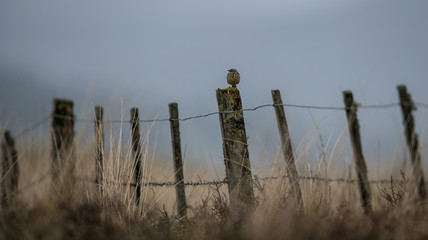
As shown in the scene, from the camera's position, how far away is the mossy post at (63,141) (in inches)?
156

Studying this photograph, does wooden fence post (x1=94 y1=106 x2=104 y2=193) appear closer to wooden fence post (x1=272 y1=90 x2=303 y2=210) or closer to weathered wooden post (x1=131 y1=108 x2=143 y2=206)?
weathered wooden post (x1=131 y1=108 x2=143 y2=206)

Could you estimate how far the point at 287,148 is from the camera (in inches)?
167

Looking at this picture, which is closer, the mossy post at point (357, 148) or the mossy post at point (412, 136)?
the mossy post at point (412, 136)

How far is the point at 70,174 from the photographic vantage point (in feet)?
13.0

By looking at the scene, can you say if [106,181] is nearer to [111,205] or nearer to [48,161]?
[111,205]

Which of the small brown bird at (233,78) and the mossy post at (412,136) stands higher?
the small brown bird at (233,78)

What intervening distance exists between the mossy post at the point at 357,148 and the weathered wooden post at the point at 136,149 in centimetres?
241

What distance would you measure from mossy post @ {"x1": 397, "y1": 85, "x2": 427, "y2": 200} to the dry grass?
0.59 ft

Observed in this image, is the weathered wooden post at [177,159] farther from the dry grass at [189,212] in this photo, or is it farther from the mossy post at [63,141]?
the mossy post at [63,141]

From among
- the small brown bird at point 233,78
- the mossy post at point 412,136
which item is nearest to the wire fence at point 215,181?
the mossy post at point 412,136

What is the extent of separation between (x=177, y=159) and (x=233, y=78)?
1.20 meters

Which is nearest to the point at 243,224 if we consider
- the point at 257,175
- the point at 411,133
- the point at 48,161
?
the point at 257,175

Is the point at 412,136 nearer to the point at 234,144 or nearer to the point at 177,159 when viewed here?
the point at 234,144

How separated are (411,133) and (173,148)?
8.78 ft
